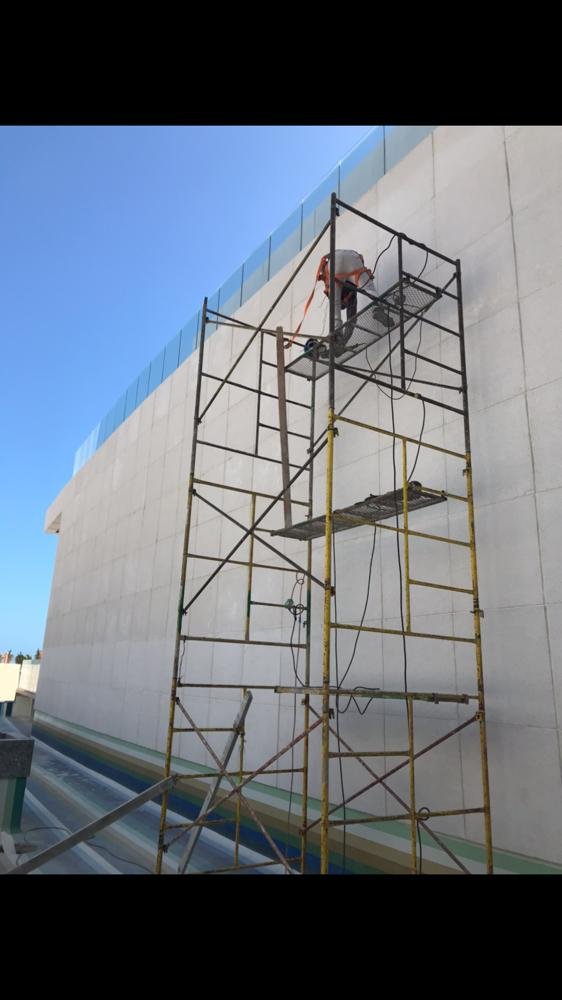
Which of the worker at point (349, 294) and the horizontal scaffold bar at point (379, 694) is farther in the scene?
the worker at point (349, 294)

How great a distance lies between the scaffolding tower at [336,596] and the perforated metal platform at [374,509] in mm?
25

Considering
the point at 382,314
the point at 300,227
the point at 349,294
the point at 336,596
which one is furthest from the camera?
the point at 300,227

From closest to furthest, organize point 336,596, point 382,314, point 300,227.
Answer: point 382,314 → point 336,596 → point 300,227

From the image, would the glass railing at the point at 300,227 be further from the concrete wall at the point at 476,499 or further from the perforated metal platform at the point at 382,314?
the perforated metal platform at the point at 382,314

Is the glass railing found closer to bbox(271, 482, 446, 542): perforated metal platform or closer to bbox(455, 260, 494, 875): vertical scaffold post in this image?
bbox(455, 260, 494, 875): vertical scaffold post

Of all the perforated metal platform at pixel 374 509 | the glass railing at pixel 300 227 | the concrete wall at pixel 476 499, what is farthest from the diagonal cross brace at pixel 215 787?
the glass railing at pixel 300 227

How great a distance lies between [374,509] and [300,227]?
6.08m

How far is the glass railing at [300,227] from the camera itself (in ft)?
25.8

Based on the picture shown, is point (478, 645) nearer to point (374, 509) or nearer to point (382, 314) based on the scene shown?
point (374, 509)

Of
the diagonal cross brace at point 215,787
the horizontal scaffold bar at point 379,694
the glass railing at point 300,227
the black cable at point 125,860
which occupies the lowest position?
the black cable at point 125,860

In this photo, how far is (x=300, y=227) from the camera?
9.83m

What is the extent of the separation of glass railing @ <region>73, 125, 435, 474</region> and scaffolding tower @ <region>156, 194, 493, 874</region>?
2.10 ft

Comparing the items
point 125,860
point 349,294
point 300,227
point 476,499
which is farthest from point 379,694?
point 300,227
